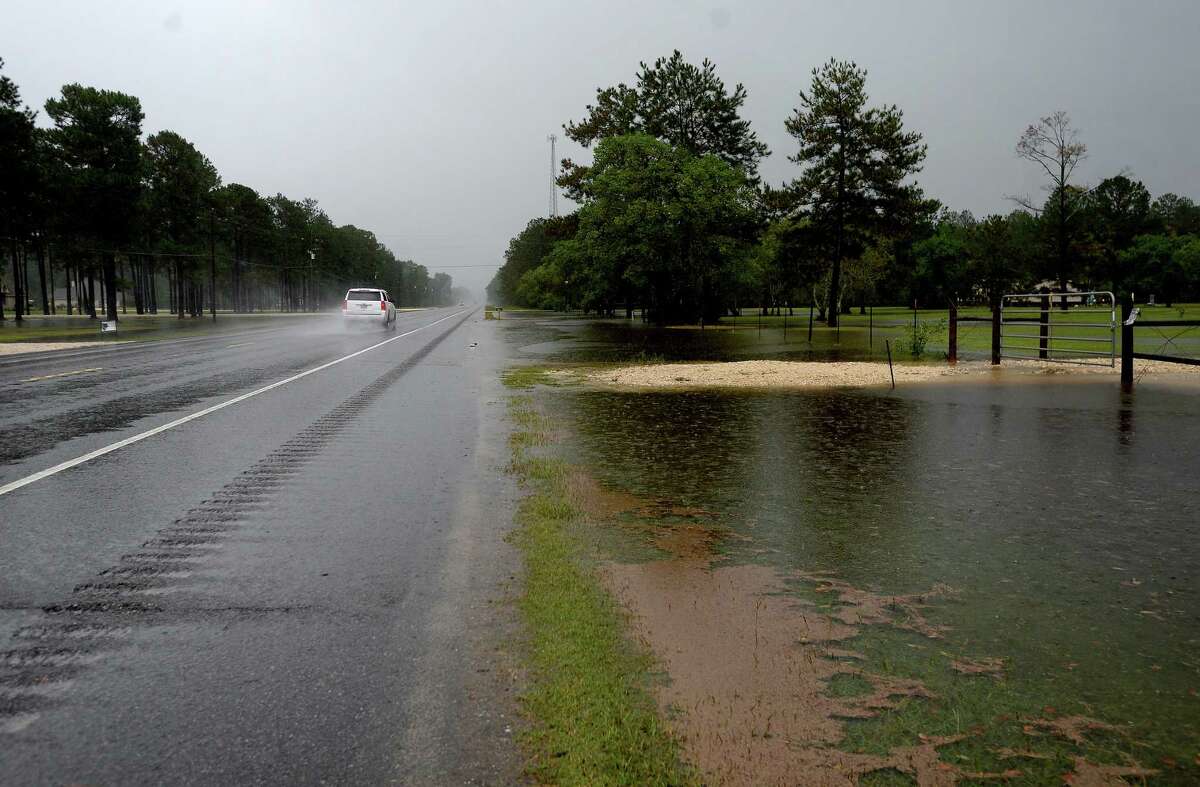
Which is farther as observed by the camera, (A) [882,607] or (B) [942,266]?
(B) [942,266]

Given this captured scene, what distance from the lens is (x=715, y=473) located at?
7.71 m

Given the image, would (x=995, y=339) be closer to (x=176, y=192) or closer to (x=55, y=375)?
(x=55, y=375)

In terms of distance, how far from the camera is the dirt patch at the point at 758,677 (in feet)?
8.96

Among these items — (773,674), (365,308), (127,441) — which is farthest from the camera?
(365,308)

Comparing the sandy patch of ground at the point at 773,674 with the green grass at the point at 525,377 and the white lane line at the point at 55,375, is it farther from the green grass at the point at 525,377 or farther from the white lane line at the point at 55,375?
the white lane line at the point at 55,375

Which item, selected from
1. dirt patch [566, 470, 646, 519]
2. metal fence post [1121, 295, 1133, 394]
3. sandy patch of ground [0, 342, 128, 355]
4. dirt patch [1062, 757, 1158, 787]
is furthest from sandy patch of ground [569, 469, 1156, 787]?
sandy patch of ground [0, 342, 128, 355]

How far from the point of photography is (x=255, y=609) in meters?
4.12

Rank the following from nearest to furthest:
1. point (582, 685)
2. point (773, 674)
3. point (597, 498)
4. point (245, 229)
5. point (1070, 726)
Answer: point (1070, 726) → point (582, 685) → point (773, 674) → point (597, 498) → point (245, 229)

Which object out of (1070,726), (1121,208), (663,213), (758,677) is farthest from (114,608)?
(1121,208)

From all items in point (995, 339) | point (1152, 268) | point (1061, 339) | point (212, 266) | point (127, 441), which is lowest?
point (127, 441)

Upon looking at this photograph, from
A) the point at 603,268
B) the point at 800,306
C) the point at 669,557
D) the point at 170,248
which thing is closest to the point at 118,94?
the point at 170,248

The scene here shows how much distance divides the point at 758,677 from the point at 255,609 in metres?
2.43

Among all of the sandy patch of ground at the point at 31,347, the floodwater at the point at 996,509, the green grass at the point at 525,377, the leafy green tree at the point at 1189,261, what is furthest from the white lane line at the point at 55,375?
the leafy green tree at the point at 1189,261

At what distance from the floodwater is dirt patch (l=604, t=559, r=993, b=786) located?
0.42 meters
